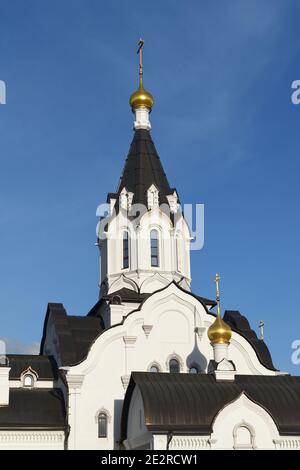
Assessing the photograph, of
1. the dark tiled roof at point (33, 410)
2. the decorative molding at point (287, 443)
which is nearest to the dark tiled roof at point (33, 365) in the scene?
the dark tiled roof at point (33, 410)

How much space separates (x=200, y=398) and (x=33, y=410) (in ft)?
15.8

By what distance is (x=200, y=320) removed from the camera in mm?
22938

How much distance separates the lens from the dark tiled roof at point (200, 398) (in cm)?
1825

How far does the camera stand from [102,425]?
2109 cm

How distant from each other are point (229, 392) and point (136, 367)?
136 inches

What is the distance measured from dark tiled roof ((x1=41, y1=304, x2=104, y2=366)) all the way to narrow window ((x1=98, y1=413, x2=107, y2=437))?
1649mm

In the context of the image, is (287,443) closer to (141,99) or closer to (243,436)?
(243,436)

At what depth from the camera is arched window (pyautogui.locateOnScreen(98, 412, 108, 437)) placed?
2098 cm

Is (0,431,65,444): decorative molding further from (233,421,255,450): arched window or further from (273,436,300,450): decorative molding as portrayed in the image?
(273,436,300,450): decorative molding

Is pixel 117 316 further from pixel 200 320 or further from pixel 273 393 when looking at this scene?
pixel 273 393

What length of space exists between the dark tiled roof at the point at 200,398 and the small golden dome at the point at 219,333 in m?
1.09

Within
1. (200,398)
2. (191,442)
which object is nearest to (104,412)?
(200,398)

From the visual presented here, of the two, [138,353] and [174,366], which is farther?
[174,366]

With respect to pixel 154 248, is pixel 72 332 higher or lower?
lower
